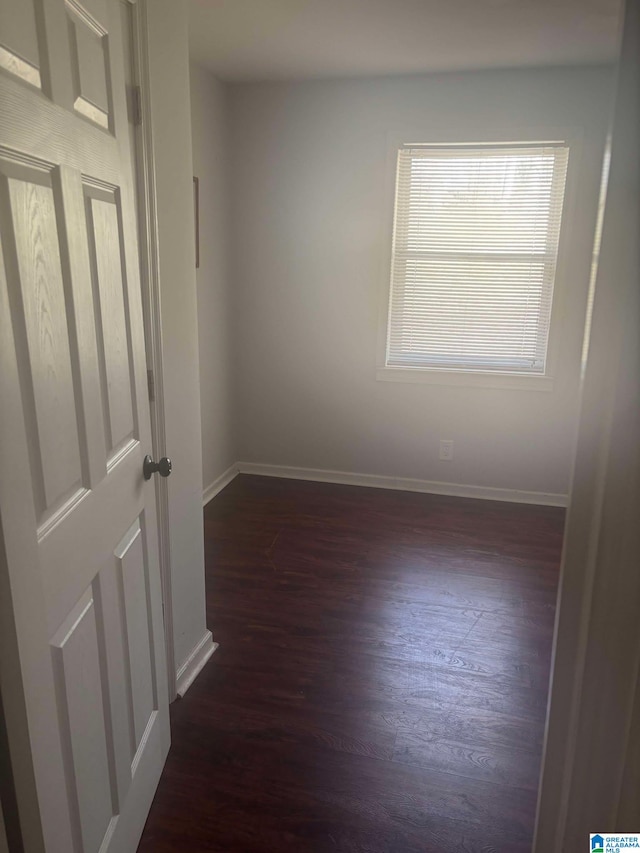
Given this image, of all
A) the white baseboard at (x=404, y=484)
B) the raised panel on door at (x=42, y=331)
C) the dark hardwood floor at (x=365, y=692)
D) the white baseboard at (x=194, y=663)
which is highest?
the raised panel on door at (x=42, y=331)

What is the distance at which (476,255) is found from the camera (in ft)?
12.1

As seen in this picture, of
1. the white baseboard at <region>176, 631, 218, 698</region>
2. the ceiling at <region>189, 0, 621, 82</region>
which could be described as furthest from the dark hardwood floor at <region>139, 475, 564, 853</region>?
the ceiling at <region>189, 0, 621, 82</region>

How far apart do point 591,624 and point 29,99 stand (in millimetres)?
1153

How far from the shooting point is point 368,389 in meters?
4.01

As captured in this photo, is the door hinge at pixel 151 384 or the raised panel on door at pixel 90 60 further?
the door hinge at pixel 151 384

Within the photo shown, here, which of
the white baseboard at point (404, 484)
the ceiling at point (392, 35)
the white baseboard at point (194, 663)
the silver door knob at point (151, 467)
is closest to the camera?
the silver door knob at point (151, 467)

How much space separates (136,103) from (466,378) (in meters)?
2.72

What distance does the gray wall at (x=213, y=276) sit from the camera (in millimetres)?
3449

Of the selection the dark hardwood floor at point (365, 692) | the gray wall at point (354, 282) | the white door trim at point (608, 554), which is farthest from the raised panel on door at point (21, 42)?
the gray wall at point (354, 282)

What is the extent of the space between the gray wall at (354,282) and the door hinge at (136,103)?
6.83 ft

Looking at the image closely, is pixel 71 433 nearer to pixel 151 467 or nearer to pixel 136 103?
pixel 151 467
